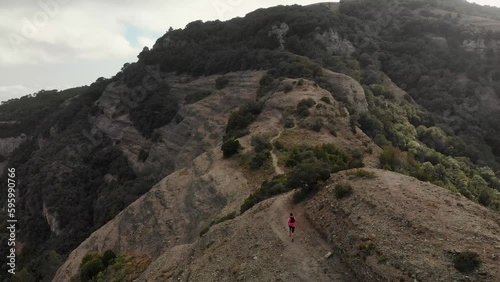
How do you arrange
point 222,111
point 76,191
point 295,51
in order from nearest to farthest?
point 222,111
point 76,191
point 295,51

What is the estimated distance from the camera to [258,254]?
20047mm

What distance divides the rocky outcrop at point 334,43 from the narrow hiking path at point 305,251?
62.6 metres

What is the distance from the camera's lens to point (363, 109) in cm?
5262

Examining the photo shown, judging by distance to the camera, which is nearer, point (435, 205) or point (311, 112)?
point (435, 205)

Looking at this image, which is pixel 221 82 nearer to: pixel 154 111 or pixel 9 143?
pixel 154 111

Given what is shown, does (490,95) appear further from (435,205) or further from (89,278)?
(89,278)

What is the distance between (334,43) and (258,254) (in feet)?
225

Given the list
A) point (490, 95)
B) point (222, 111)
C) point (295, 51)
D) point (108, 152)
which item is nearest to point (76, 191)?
point (108, 152)

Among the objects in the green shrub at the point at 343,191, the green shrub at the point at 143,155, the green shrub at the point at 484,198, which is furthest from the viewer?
the green shrub at the point at 143,155

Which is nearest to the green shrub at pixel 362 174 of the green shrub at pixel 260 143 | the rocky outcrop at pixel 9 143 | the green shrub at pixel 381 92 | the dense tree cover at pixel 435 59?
the green shrub at pixel 260 143

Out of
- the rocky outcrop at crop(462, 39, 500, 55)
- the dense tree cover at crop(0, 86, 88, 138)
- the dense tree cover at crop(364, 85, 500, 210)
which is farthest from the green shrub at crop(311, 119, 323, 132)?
the dense tree cover at crop(0, 86, 88, 138)

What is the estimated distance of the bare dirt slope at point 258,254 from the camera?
59.9 feet

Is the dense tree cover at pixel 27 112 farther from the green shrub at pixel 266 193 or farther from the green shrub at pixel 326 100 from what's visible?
the green shrub at pixel 266 193

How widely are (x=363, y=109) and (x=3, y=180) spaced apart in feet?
285
